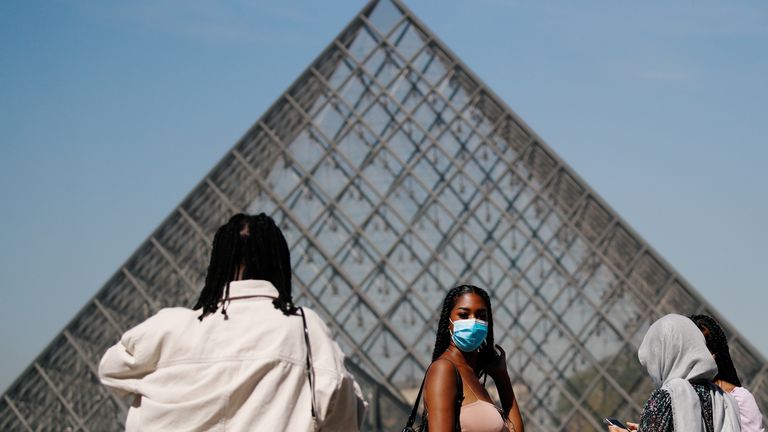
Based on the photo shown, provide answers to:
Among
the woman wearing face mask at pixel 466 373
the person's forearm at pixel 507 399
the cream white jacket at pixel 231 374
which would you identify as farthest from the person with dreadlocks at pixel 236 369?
the person's forearm at pixel 507 399

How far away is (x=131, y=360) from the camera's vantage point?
15.7ft

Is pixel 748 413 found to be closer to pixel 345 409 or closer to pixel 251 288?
pixel 345 409

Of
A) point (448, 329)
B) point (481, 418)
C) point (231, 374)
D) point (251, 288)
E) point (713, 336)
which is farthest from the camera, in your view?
point (713, 336)

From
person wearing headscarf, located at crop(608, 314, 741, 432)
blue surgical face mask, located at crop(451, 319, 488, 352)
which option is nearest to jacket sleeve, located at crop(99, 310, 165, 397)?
blue surgical face mask, located at crop(451, 319, 488, 352)

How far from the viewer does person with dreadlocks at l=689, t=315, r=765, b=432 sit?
712 cm

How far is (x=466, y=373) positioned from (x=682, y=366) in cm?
94

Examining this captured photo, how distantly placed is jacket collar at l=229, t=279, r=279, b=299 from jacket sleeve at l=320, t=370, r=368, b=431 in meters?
0.42

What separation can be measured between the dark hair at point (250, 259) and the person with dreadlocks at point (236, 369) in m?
0.02

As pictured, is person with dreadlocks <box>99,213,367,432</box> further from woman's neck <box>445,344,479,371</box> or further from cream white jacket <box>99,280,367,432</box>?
woman's neck <box>445,344,479,371</box>

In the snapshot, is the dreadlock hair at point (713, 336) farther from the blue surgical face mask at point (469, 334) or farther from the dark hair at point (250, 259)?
the dark hair at point (250, 259)

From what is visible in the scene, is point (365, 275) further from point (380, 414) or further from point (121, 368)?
point (121, 368)

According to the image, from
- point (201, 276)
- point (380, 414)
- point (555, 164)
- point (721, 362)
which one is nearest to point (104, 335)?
point (201, 276)

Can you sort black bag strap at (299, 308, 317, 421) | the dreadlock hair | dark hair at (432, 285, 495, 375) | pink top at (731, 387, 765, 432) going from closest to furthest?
black bag strap at (299, 308, 317, 421), dark hair at (432, 285, 495, 375), pink top at (731, 387, 765, 432), the dreadlock hair

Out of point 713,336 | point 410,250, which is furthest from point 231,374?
point 410,250
